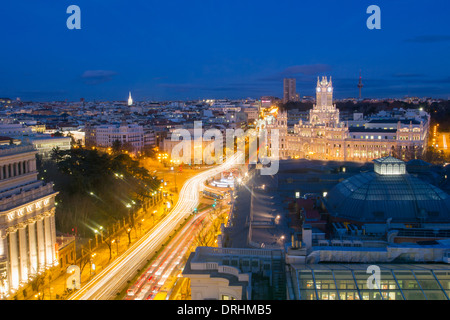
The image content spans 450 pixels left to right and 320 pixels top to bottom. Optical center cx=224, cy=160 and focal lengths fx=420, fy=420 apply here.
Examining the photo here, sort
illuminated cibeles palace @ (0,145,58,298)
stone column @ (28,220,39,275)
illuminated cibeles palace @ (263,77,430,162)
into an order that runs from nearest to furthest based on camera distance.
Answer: illuminated cibeles palace @ (0,145,58,298) < stone column @ (28,220,39,275) < illuminated cibeles palace @ (263,77,430,162)

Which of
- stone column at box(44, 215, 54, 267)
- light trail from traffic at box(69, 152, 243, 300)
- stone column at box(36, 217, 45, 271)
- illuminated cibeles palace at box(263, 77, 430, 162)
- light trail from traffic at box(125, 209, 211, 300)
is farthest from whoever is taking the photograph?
illuminated cibeles palace at box(263, 77, 430, 162)

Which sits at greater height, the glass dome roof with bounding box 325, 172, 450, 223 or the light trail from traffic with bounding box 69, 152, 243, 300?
the glass dome roof with bounding box 325, 172, 450, 223

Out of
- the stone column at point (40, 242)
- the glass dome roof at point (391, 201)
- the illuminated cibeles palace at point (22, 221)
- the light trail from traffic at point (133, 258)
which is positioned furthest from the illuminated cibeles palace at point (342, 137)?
the stone column at point (40, 242)

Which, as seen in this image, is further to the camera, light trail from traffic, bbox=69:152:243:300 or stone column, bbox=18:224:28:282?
stone column, bbox=18:224:28:282

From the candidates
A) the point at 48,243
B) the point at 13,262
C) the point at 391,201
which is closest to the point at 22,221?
the point at 13,262

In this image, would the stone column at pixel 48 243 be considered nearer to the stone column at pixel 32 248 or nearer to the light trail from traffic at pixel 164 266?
the stone column at pixel 32 248

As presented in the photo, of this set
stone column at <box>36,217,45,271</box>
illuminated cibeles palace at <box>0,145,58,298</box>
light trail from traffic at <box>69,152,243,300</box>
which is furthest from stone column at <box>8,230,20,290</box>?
light trail from traffic at <box>69,152,243,300</box>

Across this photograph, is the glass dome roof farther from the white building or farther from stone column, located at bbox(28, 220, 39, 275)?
the white building
